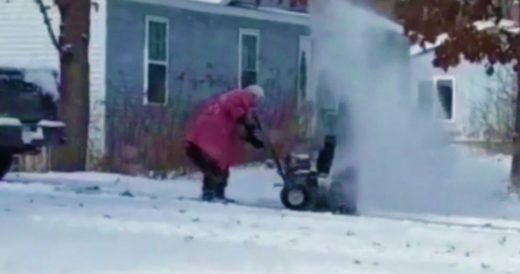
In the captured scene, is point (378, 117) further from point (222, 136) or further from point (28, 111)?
point (28, 111)

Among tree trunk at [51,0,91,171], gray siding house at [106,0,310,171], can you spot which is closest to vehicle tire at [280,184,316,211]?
tree trunk at [51,0,91,171]

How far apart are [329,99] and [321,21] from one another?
0.90 meters

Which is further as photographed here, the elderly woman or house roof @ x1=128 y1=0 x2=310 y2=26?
house roof @ x1=128 y1=0 x2=310 y2=26

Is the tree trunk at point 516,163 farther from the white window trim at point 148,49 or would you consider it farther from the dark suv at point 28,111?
the white window trim at point 148,49

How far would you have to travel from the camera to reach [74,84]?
19375 millimetres

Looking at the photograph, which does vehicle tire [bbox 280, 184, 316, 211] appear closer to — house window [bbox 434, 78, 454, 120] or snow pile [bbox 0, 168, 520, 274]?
snow pile [bbox 0, 168, 520, 274]

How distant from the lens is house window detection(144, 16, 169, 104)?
26.4 metres

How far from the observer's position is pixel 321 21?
1666 cm

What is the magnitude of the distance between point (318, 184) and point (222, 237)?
439 centimetres

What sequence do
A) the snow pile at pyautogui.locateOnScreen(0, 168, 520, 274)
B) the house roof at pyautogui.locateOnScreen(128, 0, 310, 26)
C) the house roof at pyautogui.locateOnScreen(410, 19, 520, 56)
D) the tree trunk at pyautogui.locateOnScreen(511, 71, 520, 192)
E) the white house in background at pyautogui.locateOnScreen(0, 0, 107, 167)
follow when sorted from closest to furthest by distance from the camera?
the snow pile at pyautogui.locateOnScreen(0, 168, 520, 274), the house roof at pyautogui.locateOnScreen(410, 19, 520, 56), the tree trunk at pyautogui.locateOnScreen(511, 71, 520, 192), the white house in background at pyautogui.locateOnScreen(0, 0, 107, 167), the house roof at pyautogui.locateOnScreen(128, 0, 310, 26)

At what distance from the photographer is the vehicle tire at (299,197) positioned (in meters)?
14.9

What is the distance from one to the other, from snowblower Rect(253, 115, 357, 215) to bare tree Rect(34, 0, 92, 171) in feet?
14.9

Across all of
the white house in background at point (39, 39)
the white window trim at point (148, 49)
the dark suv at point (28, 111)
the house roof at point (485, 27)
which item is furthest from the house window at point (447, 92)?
the dark suv at point (28, 111)

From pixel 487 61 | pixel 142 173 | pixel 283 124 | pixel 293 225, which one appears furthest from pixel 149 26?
pixel 293 225
